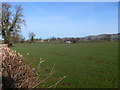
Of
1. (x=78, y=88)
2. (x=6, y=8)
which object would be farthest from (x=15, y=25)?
(x=78, y=88)

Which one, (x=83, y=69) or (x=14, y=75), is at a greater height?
(x=14, y=75)

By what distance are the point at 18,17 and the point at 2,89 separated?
52804 mm

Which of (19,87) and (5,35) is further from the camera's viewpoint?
(5,35)

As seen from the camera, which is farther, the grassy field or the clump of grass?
the grassy field

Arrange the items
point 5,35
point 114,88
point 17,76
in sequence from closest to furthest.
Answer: point 17,76, point 114,88, point 5,35

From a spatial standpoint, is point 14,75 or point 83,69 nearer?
point 14,75

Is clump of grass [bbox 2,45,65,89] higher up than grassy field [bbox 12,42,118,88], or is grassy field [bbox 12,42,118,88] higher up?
clump of grass [bbox 2,45,65,89]

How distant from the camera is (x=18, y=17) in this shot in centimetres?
5256

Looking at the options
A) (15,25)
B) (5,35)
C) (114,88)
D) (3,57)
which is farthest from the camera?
(15,25)

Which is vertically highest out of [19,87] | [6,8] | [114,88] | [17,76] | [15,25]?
[6,8]

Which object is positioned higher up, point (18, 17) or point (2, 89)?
point (18, 17)

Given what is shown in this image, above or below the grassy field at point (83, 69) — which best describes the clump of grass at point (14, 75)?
above

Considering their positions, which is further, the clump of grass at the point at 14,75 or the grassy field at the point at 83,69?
the grassy field at the point at 83,69

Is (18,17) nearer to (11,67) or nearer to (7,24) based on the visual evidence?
(7,24)
